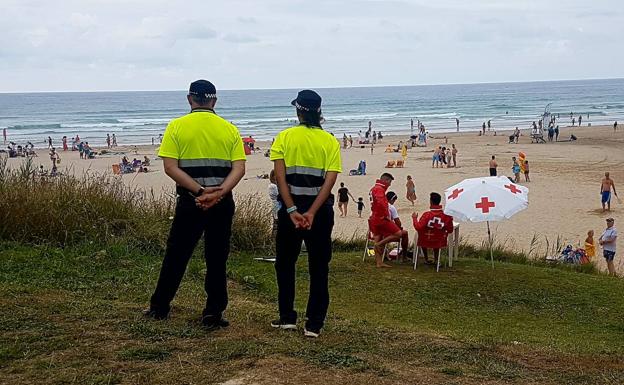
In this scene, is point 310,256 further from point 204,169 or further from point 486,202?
point 486,202

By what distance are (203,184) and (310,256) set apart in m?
0.93

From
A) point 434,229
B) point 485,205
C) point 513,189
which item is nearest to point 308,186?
point 434,229

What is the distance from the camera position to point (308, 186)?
203 inches

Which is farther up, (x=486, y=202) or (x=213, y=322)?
(x=486, y=202)

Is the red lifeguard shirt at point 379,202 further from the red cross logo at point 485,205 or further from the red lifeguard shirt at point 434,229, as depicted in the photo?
the red cross logo at point 485,205

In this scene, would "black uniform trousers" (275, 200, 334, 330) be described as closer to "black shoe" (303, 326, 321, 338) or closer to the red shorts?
"black shoe" (303, 326, 321, 338)

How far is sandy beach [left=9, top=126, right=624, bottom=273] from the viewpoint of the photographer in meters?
19.6

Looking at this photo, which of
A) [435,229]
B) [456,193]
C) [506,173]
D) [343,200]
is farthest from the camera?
[506,173]

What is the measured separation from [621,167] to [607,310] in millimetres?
27749

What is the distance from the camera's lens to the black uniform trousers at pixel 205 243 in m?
5.27

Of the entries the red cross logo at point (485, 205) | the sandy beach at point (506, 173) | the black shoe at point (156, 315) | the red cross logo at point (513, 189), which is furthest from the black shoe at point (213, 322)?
the sandy beach at point (506, 173)

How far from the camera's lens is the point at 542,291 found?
360 inches

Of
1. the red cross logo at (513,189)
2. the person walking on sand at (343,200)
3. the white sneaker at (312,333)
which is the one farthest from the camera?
the person walking on sand at (343,200)

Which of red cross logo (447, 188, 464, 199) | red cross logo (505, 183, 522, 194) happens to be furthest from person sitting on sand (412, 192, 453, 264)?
A: red cross logo (505, 183, 522, 194)
